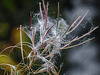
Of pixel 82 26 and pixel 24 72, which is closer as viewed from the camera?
pixel 24 72

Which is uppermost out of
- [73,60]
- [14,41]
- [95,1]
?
[95,1]

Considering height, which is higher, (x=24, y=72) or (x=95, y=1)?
(x=95, y=1)

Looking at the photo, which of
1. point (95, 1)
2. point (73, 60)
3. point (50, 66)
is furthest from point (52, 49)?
point (95, 1)

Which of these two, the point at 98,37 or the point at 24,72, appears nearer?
the point at 24,72

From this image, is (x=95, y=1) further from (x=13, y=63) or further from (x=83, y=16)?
(x=13, y=63)

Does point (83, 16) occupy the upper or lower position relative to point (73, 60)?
upper

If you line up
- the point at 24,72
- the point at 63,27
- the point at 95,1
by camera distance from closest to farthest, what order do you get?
the point at 24,72 → the point at 63,27 → the point at 95,1

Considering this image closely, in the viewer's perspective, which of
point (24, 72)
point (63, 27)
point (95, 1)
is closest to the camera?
point (24, 72)

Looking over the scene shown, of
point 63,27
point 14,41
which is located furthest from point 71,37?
point 14,41

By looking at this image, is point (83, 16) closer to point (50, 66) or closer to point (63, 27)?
point (63, 27)
